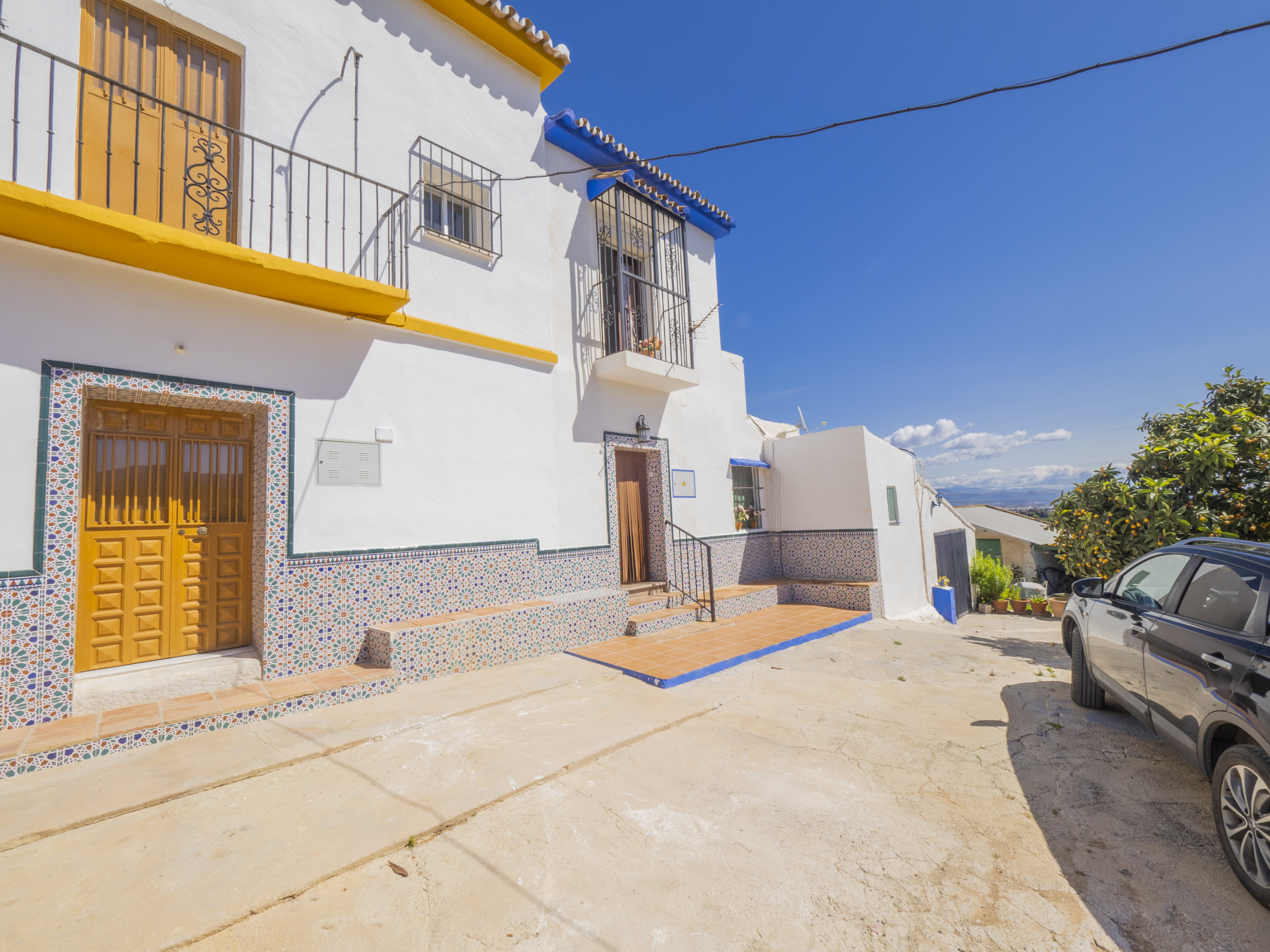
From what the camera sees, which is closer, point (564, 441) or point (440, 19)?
point (440, 19)

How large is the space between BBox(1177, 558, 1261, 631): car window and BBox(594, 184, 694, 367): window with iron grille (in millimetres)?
6121

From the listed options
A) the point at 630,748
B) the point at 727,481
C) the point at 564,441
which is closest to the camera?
the point at 630,748

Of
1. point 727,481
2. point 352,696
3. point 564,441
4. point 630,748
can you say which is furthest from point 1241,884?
point 727,481

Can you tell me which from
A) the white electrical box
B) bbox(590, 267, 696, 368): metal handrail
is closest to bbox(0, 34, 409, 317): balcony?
the white electrical box

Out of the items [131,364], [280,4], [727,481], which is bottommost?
[727,481]

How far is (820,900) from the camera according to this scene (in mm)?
2148

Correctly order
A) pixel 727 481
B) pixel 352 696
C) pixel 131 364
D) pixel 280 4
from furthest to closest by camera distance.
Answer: pixel 727 481, pixel 280 4, pixel 352 696, pixel 131 364

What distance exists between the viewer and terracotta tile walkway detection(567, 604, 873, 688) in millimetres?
5191

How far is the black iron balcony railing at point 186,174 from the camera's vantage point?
3.84m

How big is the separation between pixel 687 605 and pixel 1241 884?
18.2ft

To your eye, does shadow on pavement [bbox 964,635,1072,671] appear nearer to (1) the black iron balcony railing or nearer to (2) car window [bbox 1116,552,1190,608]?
(2) car window [bbox 1116,552,1190,608]

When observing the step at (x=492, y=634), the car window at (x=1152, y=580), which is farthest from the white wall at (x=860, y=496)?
the car window at (x=1152, y=580)

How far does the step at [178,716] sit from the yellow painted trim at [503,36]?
698cm

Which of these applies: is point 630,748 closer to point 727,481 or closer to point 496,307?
point 496,307
